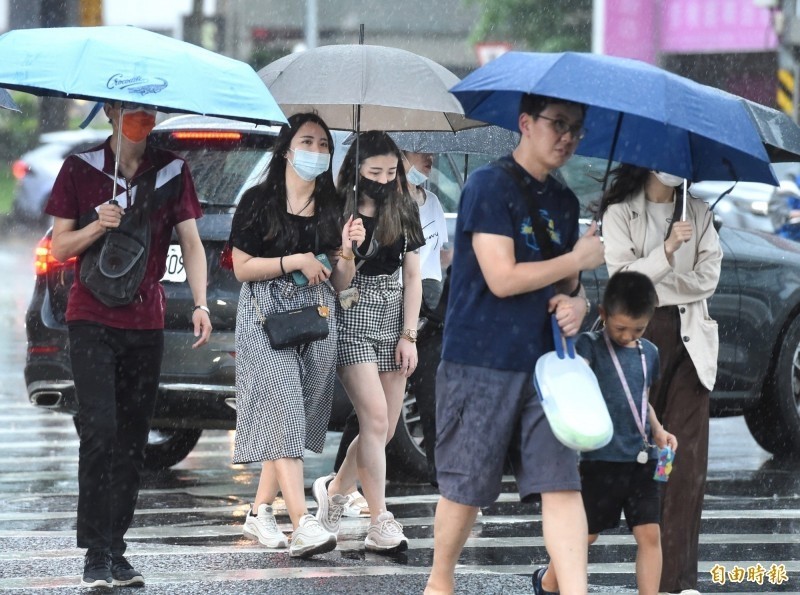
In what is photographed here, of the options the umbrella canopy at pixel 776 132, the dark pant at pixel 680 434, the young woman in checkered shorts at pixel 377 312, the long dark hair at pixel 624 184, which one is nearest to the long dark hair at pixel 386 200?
the young woman in checkered shorts at pixel 377 312

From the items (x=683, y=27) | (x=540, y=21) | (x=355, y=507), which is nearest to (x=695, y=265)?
(x=355, y=507)

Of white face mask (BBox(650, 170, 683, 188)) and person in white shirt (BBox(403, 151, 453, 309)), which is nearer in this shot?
white face mask (BBox(650, 170, 683, 188))

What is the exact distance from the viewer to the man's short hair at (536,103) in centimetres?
530

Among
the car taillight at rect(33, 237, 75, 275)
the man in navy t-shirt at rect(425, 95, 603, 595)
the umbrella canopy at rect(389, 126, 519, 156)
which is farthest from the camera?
the car taillight at rect(33, 237, 75, 275)

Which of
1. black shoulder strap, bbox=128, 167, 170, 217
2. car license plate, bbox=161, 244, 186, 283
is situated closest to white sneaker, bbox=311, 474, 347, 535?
car license plate, bbox=161, 244, 186, 283

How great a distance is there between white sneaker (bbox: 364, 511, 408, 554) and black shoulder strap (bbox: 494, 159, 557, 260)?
2.01 meters

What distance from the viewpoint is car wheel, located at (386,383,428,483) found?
8695 millimetres

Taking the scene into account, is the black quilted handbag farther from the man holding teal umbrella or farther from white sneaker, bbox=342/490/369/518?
white sneaker, bbox=342/490/369/518

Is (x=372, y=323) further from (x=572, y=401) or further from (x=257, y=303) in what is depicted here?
(x=572, y=401)

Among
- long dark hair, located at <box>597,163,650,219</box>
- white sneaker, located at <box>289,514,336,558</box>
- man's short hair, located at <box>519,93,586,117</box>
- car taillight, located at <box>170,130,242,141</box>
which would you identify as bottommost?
white sneaker, located at <box>289,514,336,558</box>

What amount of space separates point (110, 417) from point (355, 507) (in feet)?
6.96

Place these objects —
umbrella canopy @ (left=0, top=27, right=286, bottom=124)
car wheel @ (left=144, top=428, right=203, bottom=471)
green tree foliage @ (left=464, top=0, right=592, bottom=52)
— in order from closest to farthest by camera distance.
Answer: umbrella canopy @ (left=0, top=27, right=286, bottom=124) < car wheel @ (left=144, top=428, right=203, bottom=471) < green tree foliage @ (left=464, top=0, right=592, bottom=52)

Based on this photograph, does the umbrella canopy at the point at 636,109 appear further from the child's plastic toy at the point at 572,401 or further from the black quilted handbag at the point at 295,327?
the black quilted handbag at the point at 295,327

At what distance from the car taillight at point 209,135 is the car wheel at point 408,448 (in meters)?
1.59
